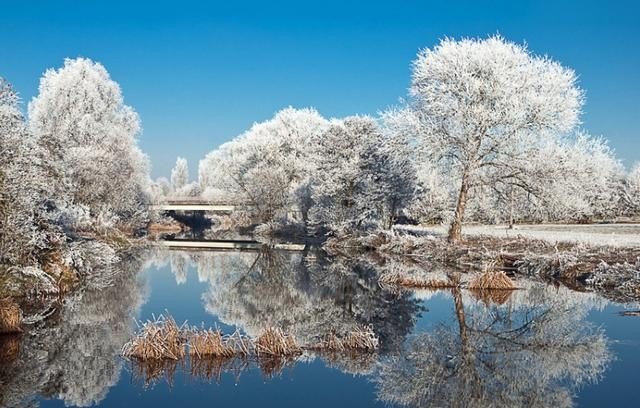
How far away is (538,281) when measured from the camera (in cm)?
2759

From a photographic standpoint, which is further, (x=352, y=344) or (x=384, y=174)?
(x=384, y=174)

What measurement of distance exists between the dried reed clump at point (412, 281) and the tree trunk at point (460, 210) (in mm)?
9168

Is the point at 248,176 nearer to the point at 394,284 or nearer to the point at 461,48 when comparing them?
the point at 461,48

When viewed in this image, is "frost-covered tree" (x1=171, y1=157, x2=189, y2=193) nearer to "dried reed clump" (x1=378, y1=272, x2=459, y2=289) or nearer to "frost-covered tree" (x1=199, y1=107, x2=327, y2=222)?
"frost-covered tree" (x1=199, y1=107, x2=327, y2=222)

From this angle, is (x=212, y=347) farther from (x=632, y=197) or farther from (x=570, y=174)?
(x=632, y=197)

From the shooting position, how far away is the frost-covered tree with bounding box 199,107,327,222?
65.0m

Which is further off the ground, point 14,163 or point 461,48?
point 461,48

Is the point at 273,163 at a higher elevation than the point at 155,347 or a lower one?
higher

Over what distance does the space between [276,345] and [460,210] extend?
24.4 meters

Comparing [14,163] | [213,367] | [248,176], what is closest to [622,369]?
[213,367]

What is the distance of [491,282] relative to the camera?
983 inches

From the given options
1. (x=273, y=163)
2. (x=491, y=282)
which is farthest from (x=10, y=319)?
(x=273, y=163)

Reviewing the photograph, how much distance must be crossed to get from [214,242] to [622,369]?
46774mm

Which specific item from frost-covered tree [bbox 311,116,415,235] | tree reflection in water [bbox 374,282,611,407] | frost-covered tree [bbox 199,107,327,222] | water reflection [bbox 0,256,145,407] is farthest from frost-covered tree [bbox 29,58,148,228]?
tree reflection in water [bbox 374,282,611,407]
